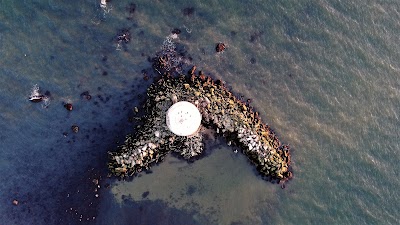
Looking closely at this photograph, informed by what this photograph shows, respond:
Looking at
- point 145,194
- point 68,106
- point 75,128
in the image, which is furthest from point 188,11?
point 145,194

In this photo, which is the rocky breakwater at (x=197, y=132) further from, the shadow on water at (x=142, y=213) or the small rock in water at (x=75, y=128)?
the small rock in water at (x=75, y=128)

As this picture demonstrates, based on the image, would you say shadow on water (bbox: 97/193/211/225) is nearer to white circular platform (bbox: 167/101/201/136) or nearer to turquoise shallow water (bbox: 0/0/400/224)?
turquoise shallow water (bbox: 0/0/400/224)

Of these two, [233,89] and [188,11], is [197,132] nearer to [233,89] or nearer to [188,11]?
[233,89]

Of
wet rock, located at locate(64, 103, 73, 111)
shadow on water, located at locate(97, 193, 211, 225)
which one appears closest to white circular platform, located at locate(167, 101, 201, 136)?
shadow on water, located at locate(97, 193, 211, 225)

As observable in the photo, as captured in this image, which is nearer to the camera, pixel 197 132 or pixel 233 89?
pixel 197 132

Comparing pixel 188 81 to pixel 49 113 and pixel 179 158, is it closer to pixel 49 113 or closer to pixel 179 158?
pixel 179 158

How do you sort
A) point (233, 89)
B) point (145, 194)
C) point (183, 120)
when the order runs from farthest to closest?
point (233, 89) → point (145, 194) → point (183, 120)
